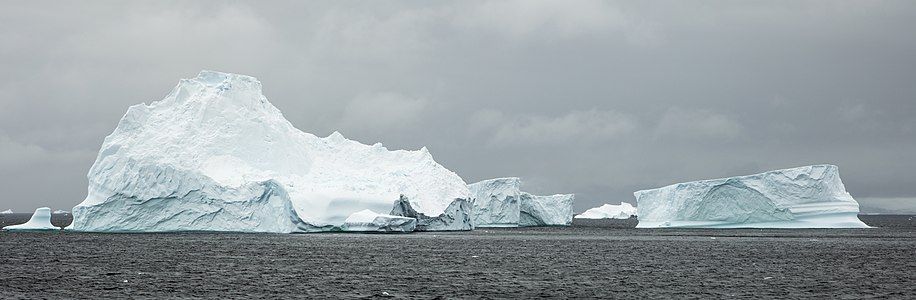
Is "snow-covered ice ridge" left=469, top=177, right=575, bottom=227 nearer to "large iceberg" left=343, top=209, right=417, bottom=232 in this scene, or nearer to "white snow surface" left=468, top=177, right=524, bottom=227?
"white snow surface" left=468, top=177, right=524, bottom=227

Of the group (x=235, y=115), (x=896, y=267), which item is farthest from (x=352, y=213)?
(x=896, y=267)

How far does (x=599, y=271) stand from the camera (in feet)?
90.0

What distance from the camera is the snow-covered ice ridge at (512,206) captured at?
61684 millimetres

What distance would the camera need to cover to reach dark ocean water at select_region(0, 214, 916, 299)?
70.2ft

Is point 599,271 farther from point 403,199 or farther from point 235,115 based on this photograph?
point 235,115

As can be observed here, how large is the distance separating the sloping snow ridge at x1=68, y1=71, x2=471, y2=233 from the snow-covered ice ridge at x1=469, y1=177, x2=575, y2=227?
8.96 metres

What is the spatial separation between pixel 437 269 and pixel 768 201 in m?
32.4

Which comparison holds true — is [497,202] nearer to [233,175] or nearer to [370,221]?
[370,221]

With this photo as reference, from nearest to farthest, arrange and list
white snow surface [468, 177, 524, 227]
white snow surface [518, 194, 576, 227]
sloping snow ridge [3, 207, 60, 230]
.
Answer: sloping snow ridge [3, 207, 60, 230] < white snow surface [468, 177, 524, 227] < white snow surface [518, 194, 576, 227]

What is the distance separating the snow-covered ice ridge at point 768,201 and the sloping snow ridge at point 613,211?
68420 mm

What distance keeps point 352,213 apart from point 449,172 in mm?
7358

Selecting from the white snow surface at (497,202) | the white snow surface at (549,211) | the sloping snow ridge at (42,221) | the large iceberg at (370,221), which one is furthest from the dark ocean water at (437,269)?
the white snow surface at (549,211)

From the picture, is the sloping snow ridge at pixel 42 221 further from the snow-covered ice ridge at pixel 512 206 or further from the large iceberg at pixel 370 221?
the snow-covered ice ridge at pixel 512 206

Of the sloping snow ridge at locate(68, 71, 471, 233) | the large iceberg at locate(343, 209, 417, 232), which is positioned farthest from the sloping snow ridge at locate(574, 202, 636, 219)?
the large iceberg at locate(343, 209, 417, 232)
